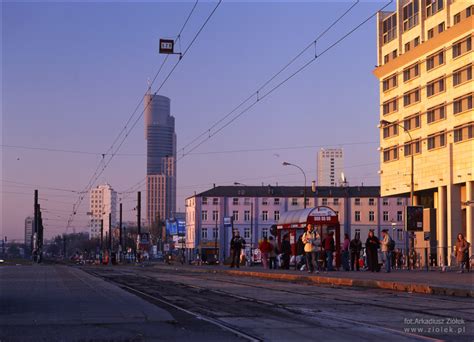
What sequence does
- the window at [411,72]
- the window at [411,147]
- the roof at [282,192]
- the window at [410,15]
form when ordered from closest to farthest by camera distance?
the window at [410,15] → the window at [411,72] → the window at [411,147] → the roof at [282,192]

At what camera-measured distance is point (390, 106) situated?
84062 millimetres

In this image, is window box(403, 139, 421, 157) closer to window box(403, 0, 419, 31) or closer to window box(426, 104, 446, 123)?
window box(426, 104, 446, 123)

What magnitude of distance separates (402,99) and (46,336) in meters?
73.2

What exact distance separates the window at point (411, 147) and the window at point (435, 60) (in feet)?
24.5

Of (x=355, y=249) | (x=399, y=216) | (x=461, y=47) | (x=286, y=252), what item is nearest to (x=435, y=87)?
(x=461, y=47)

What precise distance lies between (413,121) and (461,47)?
12181mm

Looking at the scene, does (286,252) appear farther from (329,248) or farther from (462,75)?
(462,75)

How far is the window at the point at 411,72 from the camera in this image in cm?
7706

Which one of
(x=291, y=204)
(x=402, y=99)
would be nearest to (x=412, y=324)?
(x=402, y=99)

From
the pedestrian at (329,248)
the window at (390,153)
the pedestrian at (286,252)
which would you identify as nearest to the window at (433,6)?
the window at (390,153)

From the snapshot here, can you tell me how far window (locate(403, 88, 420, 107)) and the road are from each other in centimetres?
5919

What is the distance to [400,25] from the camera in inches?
3157

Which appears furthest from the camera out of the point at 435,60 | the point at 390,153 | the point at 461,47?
the point at 390,153

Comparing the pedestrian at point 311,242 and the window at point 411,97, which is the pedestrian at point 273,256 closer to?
the pedestrian at point 311,242
